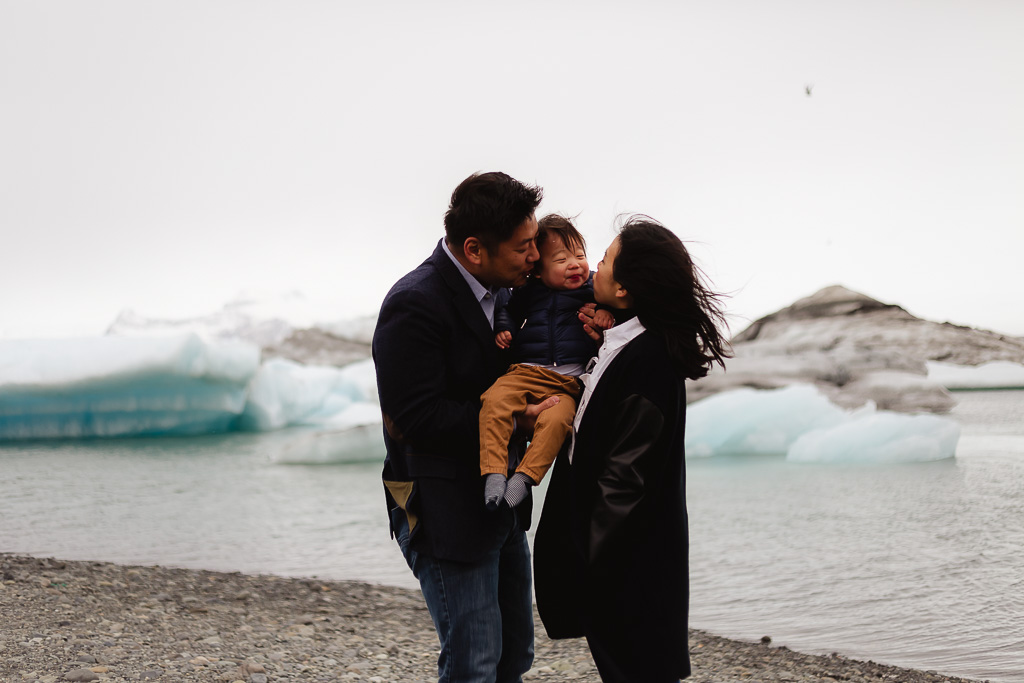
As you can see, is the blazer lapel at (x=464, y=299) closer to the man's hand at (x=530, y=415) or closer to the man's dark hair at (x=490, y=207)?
the man's dark hair at (x=490, y=207)

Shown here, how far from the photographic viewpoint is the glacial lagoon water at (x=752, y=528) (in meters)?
5.99

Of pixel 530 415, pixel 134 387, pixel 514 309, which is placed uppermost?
pixel 514 309

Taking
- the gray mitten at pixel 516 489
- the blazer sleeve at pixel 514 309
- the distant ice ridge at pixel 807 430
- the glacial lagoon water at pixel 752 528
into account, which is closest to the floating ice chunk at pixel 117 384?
the glacial lagoon water at pixel 752 528

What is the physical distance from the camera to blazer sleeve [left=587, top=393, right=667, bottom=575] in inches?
70.5

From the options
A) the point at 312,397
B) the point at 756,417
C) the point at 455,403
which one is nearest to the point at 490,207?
the point at 455,403

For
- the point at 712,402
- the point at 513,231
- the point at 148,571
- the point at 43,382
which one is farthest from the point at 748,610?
the point at 43,382

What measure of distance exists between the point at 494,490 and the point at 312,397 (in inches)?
636

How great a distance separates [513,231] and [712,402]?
477 inches

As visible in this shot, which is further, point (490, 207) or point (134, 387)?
point (134, 387)

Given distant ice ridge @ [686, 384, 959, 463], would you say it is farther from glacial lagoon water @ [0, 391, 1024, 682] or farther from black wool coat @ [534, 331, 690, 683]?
black wool coat @ [534, 331, 690, 683]

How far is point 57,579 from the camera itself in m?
5.54

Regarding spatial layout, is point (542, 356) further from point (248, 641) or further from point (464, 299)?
point (248, 641)

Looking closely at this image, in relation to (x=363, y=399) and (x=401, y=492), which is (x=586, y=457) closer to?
(x=401, y=492)

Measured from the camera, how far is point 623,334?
74.1 inches
